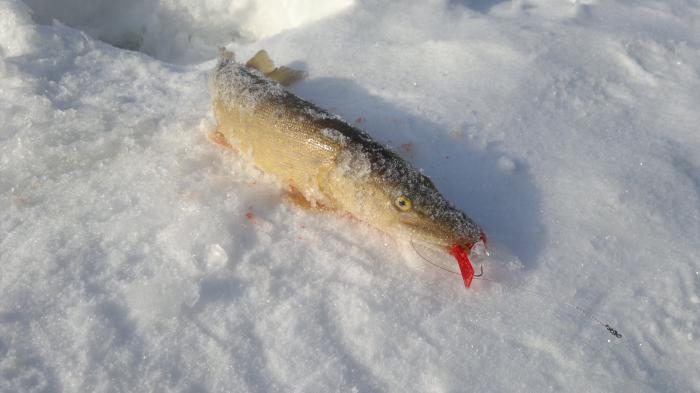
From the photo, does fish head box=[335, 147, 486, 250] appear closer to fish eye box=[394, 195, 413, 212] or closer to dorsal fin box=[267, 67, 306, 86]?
fish eye box=[394, 195, 413, 212]

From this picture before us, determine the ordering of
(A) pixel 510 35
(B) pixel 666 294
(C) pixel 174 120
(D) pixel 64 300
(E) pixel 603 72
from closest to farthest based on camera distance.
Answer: (D) pixel 64 300, (B) pixel 666 294, (C) pixel 174 120, (E) pixel 603 72, (A) pixel 510 35

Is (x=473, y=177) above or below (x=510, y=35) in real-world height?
below

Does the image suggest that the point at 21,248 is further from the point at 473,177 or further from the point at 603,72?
the point at 603,72

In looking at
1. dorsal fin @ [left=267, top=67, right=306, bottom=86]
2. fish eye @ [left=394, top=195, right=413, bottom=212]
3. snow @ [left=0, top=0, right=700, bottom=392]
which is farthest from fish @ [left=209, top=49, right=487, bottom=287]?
dorsal fin @ [left=267, top=67, right=306, bottom=86]

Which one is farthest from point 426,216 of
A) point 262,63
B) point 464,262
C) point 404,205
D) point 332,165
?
point 262,63

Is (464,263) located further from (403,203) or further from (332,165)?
(332,165)

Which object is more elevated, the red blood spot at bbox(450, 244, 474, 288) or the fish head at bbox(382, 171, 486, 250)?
the fish head at bbox(382, 171, 486, 250)

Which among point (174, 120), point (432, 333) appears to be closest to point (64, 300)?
point (174, 120)
